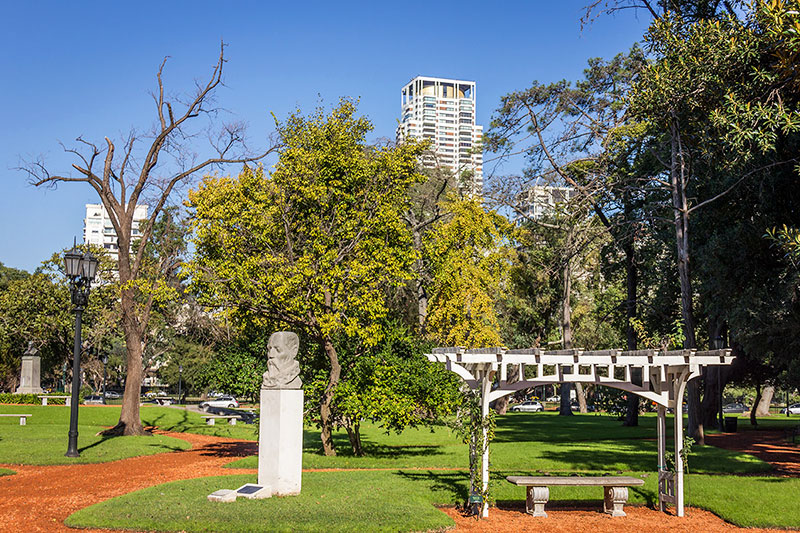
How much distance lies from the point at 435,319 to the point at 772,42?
→ 20147 mm

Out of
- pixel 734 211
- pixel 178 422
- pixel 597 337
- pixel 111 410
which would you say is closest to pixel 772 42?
pixel 734 211

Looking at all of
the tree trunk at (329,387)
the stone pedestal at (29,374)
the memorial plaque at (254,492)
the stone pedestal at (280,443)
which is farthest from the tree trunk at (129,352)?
the stone pedestal at (29,374)

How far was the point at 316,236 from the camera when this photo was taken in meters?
18.0

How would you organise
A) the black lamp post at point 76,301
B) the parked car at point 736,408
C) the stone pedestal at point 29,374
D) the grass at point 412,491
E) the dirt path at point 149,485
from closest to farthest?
the grass at point 412,491 → the dirt path at point 149,485 → the black lamp post at point 76,301 → the stone pedestal at point 29,374 → the parked car at point 736,408

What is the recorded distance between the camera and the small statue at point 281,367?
12.5 m

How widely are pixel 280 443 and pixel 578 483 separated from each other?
5.17 metres

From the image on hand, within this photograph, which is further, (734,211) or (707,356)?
(734,211)

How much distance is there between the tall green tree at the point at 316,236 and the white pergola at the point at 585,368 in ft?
19.4

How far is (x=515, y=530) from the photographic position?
10555mm

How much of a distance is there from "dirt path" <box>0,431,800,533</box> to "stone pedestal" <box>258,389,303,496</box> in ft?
8.95

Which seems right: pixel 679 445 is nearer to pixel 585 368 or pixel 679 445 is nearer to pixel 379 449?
pixel 585 368

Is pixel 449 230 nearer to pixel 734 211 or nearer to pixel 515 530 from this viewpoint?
pixel 734 211

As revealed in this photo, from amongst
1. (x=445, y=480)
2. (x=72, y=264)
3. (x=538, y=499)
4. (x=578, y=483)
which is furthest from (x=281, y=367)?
(x=72, y=264)

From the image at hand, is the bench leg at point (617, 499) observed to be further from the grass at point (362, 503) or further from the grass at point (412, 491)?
the grass at point (412, 491)
